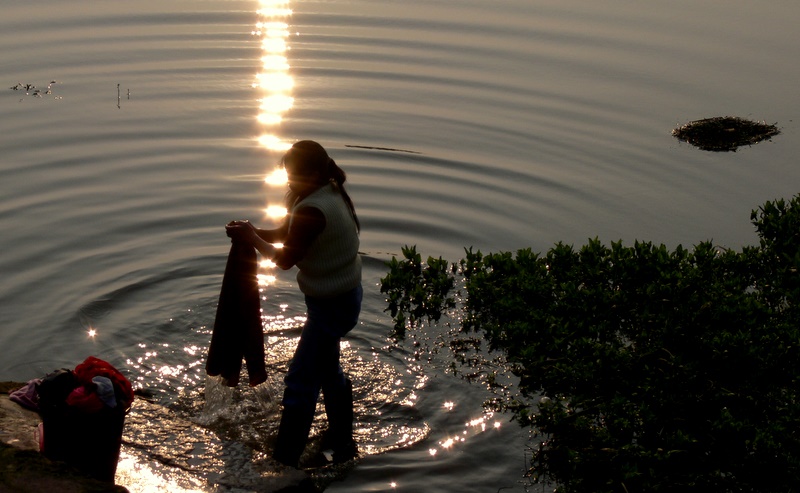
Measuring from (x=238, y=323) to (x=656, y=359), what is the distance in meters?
3.26

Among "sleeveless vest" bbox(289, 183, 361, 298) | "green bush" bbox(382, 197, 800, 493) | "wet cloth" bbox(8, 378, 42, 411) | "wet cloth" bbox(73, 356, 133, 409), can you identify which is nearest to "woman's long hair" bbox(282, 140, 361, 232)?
"sleeveless vest" bbox(289, 183, 361, 298)

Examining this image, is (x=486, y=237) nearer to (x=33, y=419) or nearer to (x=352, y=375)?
(x=352, y=375)

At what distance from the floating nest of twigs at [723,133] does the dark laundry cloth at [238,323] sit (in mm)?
8986

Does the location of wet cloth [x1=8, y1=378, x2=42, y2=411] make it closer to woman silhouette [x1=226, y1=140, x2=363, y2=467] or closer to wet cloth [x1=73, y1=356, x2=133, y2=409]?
wet cloth [x1=73, y1=356, x2=133, y2=409]

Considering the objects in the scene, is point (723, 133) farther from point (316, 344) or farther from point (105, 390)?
point (105, 390)

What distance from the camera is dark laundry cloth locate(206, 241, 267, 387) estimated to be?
8.09 metres

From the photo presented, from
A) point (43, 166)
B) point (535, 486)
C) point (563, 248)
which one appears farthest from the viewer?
point (43, 166)

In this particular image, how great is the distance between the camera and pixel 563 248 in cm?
948

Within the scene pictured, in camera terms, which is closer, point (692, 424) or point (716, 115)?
point (692, 424)

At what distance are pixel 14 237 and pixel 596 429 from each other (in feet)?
24.1

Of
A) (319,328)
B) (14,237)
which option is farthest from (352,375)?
(14,237)

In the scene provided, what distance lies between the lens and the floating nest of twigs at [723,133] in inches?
602

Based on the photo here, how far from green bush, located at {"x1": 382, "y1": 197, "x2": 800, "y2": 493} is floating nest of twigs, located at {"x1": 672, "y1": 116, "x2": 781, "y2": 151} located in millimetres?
5554

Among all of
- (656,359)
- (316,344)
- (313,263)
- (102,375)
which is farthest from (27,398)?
(656,359)
